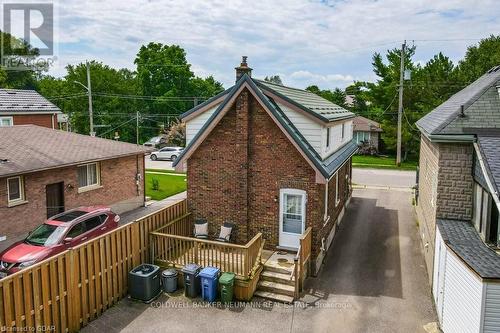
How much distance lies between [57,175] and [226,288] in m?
10.5

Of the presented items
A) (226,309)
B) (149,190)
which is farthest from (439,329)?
(149,190)

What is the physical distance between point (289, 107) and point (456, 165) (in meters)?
5.73

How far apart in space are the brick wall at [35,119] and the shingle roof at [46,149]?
9.41 metres

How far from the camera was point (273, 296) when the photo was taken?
461 inches

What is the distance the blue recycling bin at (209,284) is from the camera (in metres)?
11.5

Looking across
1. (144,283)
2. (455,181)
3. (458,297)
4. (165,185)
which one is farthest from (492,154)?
(165,185)

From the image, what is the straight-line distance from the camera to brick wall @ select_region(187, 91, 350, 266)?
45.0ft

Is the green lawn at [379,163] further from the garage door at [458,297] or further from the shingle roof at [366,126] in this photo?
the garage door at [458,297]

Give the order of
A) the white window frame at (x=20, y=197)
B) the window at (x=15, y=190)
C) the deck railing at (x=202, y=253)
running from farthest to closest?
the window at (x=15, y=190) < the white window frame at (x=20, y=197) < the deck railing at (x=202, y=253)

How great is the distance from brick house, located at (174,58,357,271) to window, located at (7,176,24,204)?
A: 6.45 metres

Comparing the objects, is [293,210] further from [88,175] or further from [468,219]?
[88,175]

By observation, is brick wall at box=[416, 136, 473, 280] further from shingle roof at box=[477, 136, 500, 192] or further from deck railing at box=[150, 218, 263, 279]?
deck railing at box=[150, 218, 263, 279]

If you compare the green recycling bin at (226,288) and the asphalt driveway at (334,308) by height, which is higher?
the green recycling bin at (226,288)

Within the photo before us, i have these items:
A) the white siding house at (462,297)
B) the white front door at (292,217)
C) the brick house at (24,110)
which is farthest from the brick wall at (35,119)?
the white siding house at (462,297)
